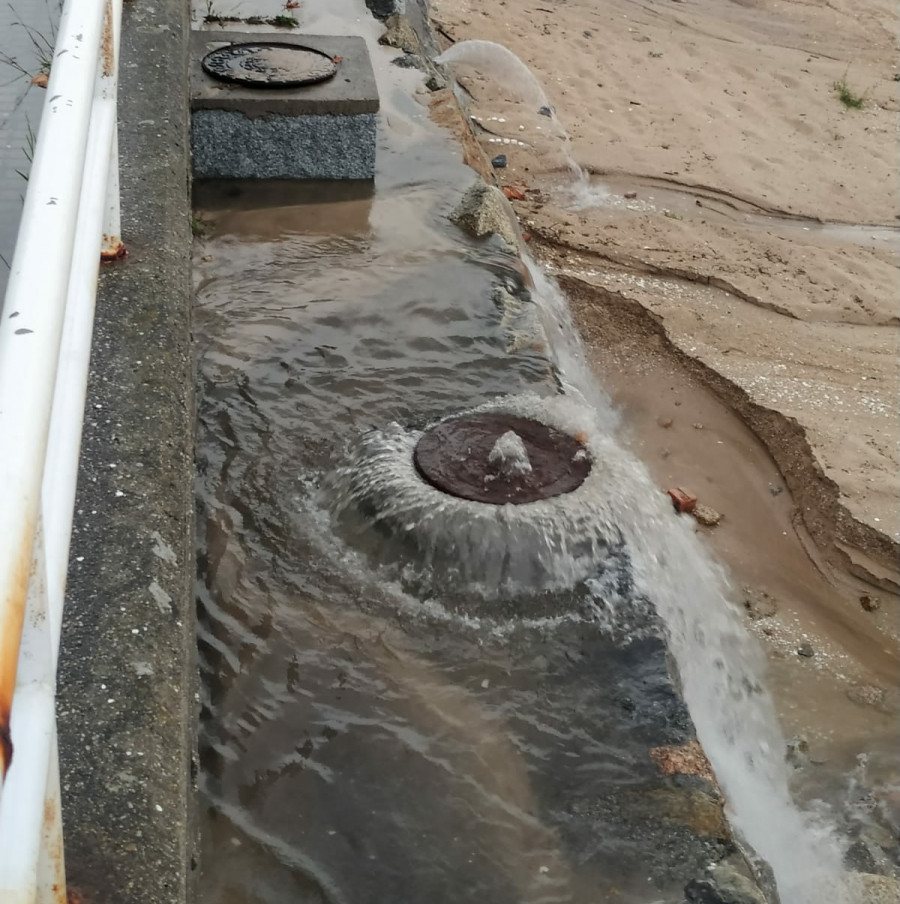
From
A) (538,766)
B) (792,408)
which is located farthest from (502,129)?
(538,766)

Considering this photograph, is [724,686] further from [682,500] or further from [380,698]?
[380,698]

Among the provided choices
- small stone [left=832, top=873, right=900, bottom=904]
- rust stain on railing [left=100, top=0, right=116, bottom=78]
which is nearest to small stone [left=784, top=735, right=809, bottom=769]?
small stone [left=832, top=873, right=900, bottom=904]

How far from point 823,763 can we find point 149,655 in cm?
240

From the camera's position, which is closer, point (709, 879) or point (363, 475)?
point (709, 879)

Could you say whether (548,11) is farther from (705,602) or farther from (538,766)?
(538,766)

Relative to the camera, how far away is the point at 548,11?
10.3 metres

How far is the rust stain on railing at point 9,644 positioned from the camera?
80 centimetres

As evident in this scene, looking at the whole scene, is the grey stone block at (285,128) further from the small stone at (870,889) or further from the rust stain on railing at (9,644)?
the rust stain on railing at (9,644)

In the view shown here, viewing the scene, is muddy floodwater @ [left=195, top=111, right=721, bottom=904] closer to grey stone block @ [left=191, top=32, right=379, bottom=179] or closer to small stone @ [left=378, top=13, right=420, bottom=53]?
grey stone block @ [left=191, top=32, right=379, bottom=179]

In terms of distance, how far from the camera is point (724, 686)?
343 centimetres

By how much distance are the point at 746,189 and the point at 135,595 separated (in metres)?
6.37

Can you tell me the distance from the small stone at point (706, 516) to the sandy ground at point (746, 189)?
0.43 m

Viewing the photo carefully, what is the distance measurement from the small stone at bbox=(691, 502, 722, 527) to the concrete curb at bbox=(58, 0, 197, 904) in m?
2.37

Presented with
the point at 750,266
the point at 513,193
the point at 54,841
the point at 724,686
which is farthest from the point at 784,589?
the point at 513,193
